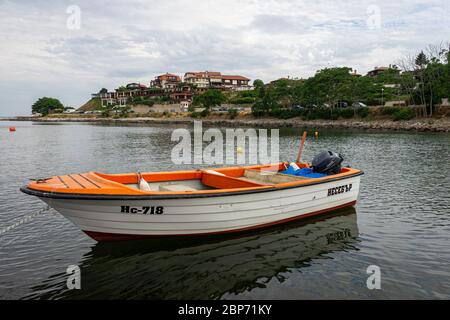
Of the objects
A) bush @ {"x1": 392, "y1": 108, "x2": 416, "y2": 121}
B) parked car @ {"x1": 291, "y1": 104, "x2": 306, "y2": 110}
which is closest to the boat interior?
bush @ {"x1": 392, "y1": 108, "x2": 416, "y2": 121}

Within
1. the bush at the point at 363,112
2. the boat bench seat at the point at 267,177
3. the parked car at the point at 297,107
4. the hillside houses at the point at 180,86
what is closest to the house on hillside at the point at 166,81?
the hillside houses at the point at 180,86

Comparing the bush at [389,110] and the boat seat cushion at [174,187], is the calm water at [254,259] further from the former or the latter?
the bush at [389,110]

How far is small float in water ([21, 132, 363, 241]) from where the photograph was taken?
29.8 ft

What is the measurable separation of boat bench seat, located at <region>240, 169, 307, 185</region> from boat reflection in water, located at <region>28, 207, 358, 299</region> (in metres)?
1.66

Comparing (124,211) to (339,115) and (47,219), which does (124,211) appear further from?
(339,115)

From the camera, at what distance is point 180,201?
9.55 metres

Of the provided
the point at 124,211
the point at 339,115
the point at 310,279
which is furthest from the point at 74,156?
the point at 339,115

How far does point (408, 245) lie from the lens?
1072cm

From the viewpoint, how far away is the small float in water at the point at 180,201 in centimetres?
909

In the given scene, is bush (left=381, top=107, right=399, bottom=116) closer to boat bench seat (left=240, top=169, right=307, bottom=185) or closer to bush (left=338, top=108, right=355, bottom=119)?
bush (left=338, top=108, right=355, bottom=119)

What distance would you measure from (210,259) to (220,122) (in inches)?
3918

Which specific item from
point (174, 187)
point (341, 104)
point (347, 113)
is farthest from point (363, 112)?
point (174, 187)
